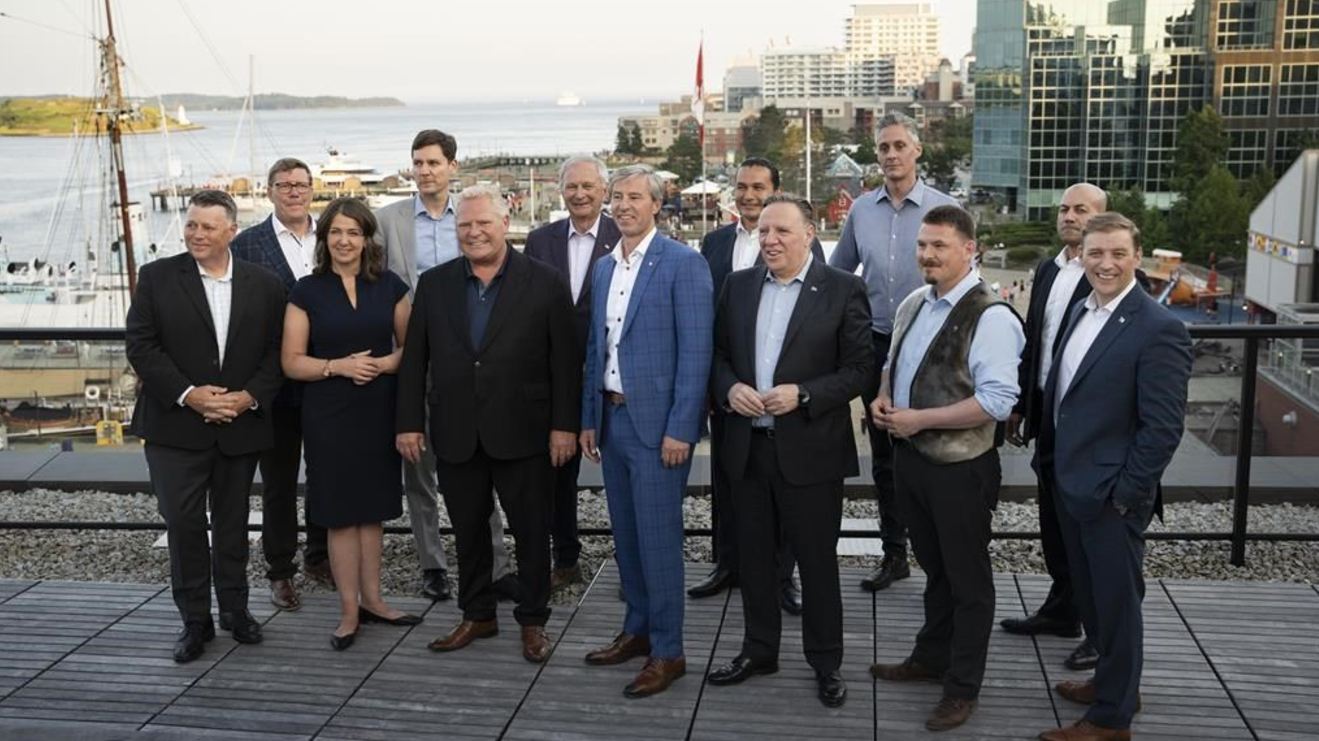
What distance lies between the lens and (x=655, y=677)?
3955mm

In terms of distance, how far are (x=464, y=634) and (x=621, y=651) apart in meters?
0.62

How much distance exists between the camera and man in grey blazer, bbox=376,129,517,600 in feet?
16.3

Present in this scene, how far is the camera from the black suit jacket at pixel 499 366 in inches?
164

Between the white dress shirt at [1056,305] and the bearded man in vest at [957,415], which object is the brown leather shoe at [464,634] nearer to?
the bearded man in vest at [957,415]

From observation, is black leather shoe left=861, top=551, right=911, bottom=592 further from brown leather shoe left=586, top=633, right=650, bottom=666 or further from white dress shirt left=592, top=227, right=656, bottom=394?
white dress shirt left=592, top=227, right=656, bottom=394

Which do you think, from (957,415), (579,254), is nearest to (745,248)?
(579,254)

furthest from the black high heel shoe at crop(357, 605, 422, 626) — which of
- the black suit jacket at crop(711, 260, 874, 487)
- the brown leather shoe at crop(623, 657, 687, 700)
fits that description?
the black suit jacket at crop(711, 260, 874, 487)

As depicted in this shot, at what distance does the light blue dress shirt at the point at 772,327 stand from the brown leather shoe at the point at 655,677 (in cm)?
88

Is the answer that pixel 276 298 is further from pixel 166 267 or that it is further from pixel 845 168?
pixel 845 168

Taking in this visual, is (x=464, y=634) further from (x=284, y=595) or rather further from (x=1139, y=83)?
(x=1139, y=83)

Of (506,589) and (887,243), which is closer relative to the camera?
(887,243)

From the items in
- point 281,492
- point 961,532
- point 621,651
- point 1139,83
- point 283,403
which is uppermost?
point 1139,83

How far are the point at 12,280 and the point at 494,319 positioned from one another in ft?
152

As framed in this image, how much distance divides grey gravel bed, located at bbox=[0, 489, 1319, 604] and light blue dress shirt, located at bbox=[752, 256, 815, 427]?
1.59m
